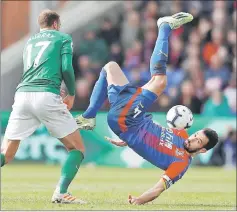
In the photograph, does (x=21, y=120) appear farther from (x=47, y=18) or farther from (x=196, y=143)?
(x=196, y=143)

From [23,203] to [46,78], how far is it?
55.5 inches

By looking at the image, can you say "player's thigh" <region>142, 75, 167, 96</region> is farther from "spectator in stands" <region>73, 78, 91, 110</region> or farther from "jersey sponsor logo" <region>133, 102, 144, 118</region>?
"spectator in stands" <region>73, 78, 91, 110</region>

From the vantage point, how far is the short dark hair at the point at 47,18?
10.3 m

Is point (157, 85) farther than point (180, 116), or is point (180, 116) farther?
point (180, 116)

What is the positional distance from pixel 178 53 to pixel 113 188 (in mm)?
8010

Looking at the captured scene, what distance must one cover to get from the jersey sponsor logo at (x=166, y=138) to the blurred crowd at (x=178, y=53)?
8.38 metres

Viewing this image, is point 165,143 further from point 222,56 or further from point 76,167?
point 222,56

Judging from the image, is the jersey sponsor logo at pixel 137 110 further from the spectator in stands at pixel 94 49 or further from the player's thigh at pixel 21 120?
the spectator in stands at pixel 94 49

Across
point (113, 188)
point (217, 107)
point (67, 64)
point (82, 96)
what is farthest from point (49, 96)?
point (82, 96)

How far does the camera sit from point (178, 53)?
68.8 ft

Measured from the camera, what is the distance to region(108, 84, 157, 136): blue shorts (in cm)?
1072

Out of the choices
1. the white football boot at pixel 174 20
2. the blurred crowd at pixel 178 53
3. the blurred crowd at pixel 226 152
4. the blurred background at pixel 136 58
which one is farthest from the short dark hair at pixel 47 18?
the blurred crowd at pixel 178 53

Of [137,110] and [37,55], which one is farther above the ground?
[37,55]

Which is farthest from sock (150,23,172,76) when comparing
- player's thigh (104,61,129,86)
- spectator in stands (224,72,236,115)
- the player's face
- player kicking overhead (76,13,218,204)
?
spectator in stands (224,72,236,115)
